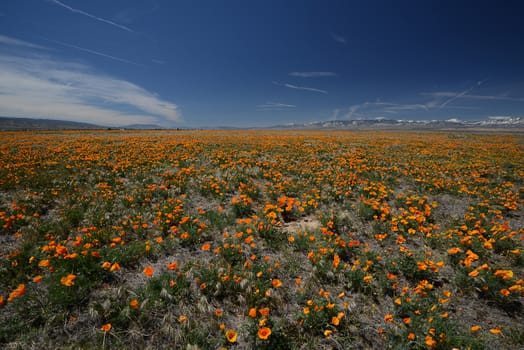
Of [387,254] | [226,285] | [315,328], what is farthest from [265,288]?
[387,254]

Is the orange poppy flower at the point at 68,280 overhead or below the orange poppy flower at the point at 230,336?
overhead

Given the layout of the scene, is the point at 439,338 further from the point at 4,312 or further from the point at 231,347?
the point at 4,312

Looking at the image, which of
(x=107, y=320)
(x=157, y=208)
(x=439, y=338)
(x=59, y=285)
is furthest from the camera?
(x=157, y=208)

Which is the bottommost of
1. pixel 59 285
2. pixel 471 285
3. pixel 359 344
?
pixel 359 344

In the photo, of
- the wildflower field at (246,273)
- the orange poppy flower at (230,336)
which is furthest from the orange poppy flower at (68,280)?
the orange poppy flower at (230,336)

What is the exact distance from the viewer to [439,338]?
284 centimetres

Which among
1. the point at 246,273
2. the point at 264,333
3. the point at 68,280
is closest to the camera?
the point at 264,333

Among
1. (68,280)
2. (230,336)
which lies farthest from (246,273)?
(68,280)

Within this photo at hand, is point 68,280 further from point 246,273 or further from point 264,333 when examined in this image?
point 264,333

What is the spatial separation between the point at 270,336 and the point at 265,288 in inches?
30.5

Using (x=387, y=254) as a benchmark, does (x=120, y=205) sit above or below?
above

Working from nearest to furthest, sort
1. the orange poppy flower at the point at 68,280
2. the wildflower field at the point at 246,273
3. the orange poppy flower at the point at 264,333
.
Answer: the orange poppy flower at the point at 264,333, the wildflower field at the point at 246,273, the orange poppy flower at the point at 68,280

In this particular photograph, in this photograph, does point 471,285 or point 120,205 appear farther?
point 120,205

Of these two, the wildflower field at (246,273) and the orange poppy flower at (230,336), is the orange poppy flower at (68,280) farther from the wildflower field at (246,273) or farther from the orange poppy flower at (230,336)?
the orange poppy flower at (230,336)
